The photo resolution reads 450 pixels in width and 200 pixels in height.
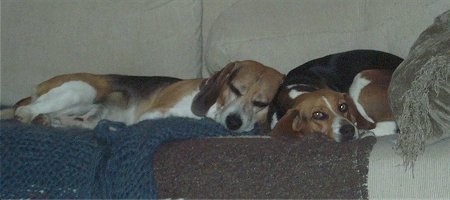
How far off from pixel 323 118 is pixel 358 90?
267 millimetres

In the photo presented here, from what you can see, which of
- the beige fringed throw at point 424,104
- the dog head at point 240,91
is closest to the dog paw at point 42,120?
the dog head at point 240,91

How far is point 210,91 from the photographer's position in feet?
9.62

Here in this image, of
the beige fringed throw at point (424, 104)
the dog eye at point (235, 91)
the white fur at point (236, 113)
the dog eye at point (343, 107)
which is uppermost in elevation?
the beige fringed throw at point (424, 104)

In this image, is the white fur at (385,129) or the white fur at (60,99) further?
the white fur at (60,99)

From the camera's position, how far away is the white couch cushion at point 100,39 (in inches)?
129

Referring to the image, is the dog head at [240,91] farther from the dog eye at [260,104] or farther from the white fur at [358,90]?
the white fur at [358,90]

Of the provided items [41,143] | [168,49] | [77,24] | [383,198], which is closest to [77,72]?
[77,24]

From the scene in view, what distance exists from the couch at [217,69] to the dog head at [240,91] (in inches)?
8.8

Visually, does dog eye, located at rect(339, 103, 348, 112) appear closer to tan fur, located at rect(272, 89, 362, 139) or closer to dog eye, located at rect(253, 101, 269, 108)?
tan fur, located at rect(272, 89, 362, 139)

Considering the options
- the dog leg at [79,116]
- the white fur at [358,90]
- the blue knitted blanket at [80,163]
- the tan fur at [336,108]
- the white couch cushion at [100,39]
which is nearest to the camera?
the blue knitted blanket at [80,163]

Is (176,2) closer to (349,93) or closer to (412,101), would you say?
(349,93)

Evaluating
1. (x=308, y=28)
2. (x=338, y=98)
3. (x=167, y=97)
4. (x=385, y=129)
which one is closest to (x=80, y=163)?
(x=167, y=97)

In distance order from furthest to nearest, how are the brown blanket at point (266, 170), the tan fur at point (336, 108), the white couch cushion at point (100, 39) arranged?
the white couch cushion at point (100, 39)
the tan fur at point (336, 108)
the brown blanket at point (266, 170)

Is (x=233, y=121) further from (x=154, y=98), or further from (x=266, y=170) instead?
(x=266, y=170)
